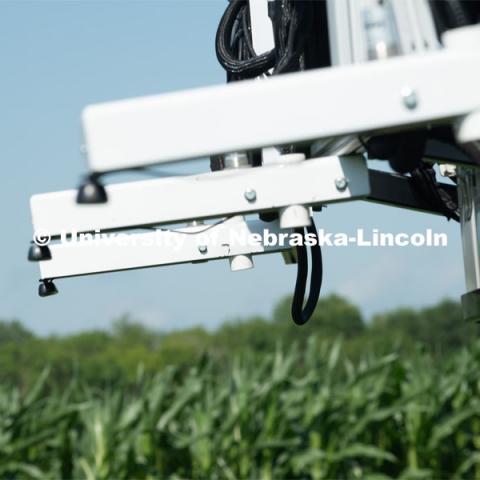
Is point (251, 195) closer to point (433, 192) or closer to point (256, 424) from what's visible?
point (433, 192)

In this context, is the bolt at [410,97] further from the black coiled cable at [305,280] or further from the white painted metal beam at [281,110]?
the black coiled cable at [305,280]

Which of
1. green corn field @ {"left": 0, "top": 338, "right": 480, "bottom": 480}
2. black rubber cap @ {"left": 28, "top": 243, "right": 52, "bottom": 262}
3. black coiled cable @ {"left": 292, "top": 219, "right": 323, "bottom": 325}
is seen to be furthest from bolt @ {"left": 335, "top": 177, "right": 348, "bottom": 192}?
green corn field @ {"left": 0, "top": 338, "right": 480, "bottom": 480}

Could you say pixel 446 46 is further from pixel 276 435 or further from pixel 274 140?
pixel 276 435

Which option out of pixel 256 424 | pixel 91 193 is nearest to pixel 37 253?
pixel 91 193

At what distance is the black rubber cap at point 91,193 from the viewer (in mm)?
1565

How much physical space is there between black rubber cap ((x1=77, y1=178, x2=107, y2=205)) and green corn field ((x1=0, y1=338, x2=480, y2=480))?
194 cm

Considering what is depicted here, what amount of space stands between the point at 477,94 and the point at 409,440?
2158mm

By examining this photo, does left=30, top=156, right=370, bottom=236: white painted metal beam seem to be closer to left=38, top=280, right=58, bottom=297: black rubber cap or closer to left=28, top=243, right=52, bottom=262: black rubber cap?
left=28, top=243, right=52, bottom=262: black rubber cap

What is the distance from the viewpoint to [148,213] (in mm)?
2000

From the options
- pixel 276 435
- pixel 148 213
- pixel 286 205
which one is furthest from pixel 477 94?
pixel 276 435

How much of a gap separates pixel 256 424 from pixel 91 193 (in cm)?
205

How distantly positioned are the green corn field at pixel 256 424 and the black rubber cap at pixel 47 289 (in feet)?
3.44

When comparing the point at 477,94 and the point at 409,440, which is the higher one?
the point at 477,94

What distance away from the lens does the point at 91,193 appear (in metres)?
1.57
